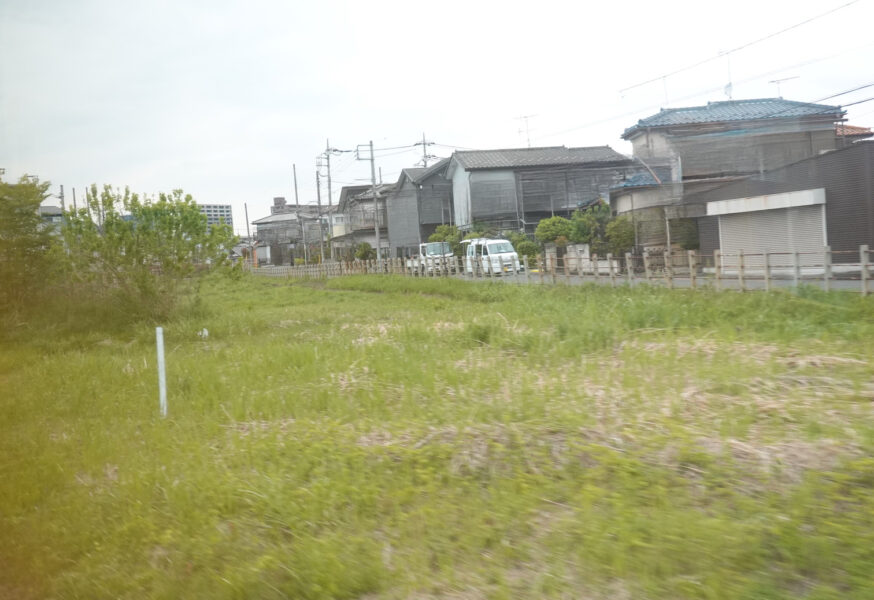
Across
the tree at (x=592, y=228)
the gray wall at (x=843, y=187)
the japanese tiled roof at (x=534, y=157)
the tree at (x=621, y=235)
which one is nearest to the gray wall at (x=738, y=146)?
the tree at (x=592, y=228)

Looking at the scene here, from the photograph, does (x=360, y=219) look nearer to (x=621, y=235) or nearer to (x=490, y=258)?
(x=490, y=258)

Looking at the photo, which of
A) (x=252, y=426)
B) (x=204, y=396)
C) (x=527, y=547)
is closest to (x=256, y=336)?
(x=204, y=396)

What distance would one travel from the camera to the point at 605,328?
11211mm

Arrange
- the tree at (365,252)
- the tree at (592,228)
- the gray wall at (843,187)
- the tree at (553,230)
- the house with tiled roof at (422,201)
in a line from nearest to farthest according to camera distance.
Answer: the gray wall at (843,187)
the tree at (592,228)
the tree at (553,230)
the house with tiled roof at (422,201)
the tree at (365,252)

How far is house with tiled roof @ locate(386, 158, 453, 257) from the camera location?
52.9 metres

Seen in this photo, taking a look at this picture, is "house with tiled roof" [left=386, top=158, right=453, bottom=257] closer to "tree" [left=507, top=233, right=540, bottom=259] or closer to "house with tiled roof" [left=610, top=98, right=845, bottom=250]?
"tree" [left=507, top=233, right=540, bottom=259]

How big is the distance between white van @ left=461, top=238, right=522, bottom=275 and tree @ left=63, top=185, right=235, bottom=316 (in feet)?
62.0

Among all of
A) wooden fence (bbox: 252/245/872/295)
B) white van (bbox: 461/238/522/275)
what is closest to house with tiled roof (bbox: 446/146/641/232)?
wooden fence (bbox: 252/245/872/295)

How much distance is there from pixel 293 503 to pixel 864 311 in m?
11.0

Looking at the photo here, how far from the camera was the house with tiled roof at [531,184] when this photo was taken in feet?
154

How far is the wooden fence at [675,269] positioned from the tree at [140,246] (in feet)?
40.9

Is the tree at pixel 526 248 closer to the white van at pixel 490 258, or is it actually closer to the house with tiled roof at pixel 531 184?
the white van at pixel 490 258

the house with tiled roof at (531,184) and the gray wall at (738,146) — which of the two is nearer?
the gray wall at (738,146)

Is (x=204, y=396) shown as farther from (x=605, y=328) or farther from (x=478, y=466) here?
(x=605, y=328)
